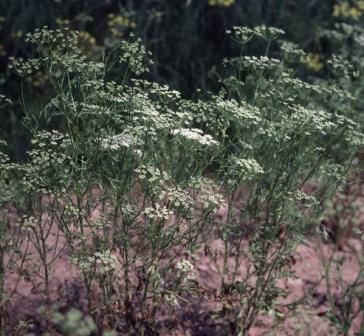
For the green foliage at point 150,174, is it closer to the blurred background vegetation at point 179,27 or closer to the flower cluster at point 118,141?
the flower cluster at point 118,141

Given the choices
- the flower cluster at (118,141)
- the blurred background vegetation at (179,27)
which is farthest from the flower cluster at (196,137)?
the blurred background vegetation at (179,27)

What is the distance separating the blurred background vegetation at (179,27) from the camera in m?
6.74

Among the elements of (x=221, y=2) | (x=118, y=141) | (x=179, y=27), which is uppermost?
(x=221, y=2)

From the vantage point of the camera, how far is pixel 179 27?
699 cm

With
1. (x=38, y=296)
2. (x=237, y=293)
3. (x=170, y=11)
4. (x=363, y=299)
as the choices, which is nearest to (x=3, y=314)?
(x=38, y=296)

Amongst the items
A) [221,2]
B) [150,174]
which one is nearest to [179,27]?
[221,2]

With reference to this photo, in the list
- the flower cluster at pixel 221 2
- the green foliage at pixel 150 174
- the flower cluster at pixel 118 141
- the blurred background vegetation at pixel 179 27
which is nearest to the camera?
the flower cluster at pixel 118 141

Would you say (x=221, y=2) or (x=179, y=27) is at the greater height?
(x=221, y=2)

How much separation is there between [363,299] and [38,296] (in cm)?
201

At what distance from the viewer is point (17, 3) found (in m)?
6.69

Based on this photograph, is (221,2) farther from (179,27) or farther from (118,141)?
(118,141)

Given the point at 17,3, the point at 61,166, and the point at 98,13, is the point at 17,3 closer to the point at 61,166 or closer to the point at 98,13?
the point at 98,13

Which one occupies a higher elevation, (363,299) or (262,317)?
(363,299)

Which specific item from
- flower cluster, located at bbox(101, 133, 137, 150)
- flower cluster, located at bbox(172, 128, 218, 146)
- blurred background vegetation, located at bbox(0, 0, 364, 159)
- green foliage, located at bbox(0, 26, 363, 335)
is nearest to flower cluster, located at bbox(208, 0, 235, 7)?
blurred background vegetation, located at bbox(0, 0, 364, 159)
